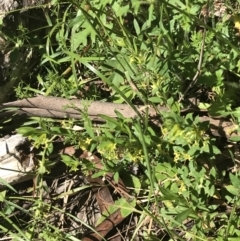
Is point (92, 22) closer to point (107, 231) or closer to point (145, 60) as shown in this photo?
point (145, 60)

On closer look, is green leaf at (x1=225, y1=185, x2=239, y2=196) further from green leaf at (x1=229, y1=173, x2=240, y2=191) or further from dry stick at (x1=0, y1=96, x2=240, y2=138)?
dry stick at (x1=0, y1=96, x2=240, y2=138)

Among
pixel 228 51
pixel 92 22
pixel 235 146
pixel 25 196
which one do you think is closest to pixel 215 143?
pixel 235 146

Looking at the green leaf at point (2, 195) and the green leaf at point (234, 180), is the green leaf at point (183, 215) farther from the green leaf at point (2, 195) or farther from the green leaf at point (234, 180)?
the green leaf at point (2, 195)

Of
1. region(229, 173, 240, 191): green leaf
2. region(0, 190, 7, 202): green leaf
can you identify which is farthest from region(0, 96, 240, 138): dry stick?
region(0, 190, 7, 202): green leaf

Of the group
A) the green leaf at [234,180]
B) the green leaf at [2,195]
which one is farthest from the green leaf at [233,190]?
the green leaf at [2,195]

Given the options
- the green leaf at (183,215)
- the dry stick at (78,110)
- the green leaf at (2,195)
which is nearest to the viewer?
the green leaf at (183,215)

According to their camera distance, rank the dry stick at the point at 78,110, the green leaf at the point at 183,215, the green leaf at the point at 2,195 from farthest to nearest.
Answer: the green leaf at the point at 2,195 < the dry stick at the point at 78,110 < the green leaf at the point at 183,215

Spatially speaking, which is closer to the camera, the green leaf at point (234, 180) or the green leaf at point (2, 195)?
the green leaf at point (234, 180)

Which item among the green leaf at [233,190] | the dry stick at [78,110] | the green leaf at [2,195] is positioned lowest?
the green leaf at [233,190]

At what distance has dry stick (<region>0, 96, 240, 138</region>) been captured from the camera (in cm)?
256

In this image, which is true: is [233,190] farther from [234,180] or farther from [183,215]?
[183,215]

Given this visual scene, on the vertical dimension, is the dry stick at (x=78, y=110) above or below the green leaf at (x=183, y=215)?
above

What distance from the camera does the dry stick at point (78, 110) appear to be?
2.56 meters

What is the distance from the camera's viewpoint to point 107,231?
8.86ft
